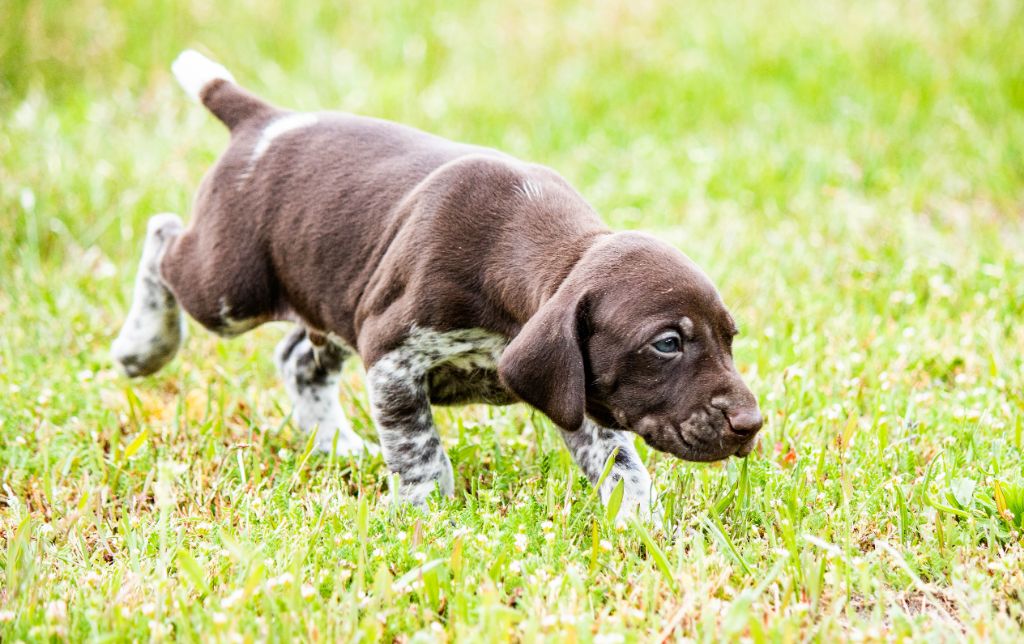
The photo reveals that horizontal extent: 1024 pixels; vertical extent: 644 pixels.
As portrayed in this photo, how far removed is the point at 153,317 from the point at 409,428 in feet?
5.00

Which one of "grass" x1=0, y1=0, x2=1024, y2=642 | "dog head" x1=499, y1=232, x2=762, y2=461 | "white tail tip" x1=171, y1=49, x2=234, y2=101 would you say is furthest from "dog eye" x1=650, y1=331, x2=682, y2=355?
"white tail tip" x1=171, y1=49, x2=234, y2=101

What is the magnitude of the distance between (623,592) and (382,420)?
1.09m

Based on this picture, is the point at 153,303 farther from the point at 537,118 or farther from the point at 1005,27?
the point at 1005,27

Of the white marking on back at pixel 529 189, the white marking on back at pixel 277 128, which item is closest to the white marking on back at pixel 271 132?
the white marking on back at pixel 277 128

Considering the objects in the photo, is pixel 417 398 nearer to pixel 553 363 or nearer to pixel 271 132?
pixel 553 363

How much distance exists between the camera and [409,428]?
13.8 feet

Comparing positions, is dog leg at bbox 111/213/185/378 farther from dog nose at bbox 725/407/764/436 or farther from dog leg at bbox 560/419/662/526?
dog nose at bbox 725/407/764/436

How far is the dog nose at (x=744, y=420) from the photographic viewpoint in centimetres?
354

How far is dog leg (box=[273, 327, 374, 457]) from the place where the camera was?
5.04 metres

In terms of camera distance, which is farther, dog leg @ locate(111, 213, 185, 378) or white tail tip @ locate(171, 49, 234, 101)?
dog leg @ locate(111, 213, 185, 378)

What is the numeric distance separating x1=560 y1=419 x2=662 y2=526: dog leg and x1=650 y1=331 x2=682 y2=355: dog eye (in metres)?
0.63

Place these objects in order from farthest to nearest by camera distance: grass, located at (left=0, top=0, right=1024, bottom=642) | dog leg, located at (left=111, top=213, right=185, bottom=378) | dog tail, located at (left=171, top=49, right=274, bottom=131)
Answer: dog leg, located at (left=111, top=213, right=185, bottom=378) < dog tail, located at (left=171, top=49, right=274, bottom=131) < grass, located at (left=0, top=0, right=1024, bottom=642)

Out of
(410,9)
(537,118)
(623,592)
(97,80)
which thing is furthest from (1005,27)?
(623,592)

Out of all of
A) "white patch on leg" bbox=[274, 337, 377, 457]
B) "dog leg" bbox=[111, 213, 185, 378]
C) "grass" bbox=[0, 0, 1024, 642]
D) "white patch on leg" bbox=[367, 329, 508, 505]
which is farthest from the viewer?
"dog leg" bbox=[111, 213, 185, 378]
